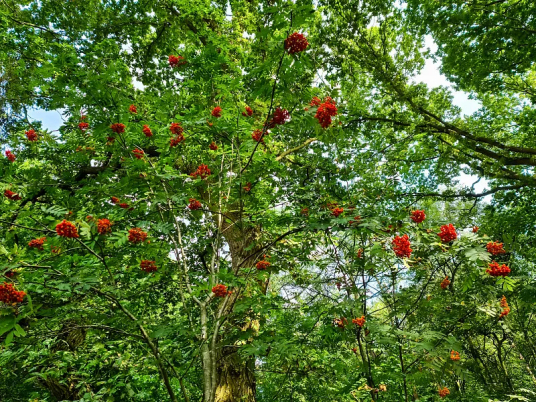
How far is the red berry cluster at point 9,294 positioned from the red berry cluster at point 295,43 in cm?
230

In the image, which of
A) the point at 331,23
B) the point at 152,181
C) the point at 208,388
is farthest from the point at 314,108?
the point at 331,23

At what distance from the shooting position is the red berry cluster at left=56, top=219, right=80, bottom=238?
5.88ft

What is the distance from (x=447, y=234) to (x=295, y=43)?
1.93 m

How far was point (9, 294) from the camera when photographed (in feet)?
5.22

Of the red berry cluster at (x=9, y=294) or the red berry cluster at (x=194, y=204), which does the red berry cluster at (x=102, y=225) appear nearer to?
the red berry cluster at (x=9, y=294)

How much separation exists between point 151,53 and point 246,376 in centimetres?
694

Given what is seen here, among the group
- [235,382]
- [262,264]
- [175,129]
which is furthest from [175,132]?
[235,382]

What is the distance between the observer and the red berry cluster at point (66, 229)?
5.88 ft

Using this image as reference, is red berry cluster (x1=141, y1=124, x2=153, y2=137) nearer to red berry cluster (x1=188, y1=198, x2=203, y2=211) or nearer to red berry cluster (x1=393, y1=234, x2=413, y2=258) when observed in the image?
red berry cluster (x1=188, y1=198, x2=203, y2=211)

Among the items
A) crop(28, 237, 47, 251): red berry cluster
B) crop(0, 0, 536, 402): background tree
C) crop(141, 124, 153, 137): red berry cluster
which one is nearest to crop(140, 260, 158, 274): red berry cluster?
crop(0, 0, 536, 402): background tree

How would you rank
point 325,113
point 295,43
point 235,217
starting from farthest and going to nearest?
point 235,217 → point 325,113 → point 295,43

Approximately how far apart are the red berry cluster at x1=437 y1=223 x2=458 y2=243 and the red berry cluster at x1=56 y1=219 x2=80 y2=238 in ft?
9.09

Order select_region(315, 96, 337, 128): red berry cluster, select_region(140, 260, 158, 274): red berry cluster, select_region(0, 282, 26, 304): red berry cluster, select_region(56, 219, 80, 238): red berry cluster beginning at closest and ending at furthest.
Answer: select_region(0, 282, 26, 304): red berry cluster → select_region(56, 219, 80, 238): red berry cluster → select_region(315, 96, 337, 128): red berry cluster → select_region(140, 260, 158, 274): red berry cluster

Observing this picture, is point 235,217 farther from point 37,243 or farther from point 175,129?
point 37,243
